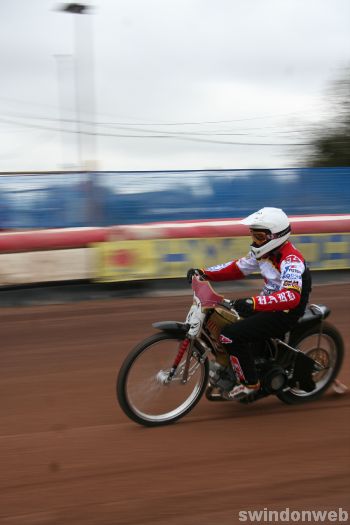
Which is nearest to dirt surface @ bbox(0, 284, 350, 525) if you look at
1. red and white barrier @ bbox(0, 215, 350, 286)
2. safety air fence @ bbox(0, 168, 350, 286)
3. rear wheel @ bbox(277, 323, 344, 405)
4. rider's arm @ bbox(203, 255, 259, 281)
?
rear wheel @ bbox(277, 323, 344, 405)

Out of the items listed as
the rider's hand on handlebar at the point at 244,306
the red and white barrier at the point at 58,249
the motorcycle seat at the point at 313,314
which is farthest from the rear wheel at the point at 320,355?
the red and white barrier at the point at 58,249

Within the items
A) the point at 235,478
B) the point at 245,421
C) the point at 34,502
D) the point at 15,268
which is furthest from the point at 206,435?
the point at 15,268

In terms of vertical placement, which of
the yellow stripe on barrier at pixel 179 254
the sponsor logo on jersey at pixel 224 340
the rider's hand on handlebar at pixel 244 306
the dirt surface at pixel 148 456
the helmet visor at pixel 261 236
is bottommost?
the yellow stripe on barrier at pixel 179 254

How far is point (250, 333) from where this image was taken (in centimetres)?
452

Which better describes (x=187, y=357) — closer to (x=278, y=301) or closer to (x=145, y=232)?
(x=278, y=301)

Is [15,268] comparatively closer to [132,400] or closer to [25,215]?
[25,215]

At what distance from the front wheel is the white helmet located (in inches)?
40.8

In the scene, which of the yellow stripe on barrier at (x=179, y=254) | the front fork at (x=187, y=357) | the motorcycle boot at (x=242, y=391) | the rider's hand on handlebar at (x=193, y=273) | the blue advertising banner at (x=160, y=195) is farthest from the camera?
the blue advertising banner at (x=160, y=195)

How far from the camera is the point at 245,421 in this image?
477cm

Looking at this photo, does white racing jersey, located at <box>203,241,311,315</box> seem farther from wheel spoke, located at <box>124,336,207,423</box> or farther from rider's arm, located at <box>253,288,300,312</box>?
wheel spoke, located at <box>124,336,207,423</box>

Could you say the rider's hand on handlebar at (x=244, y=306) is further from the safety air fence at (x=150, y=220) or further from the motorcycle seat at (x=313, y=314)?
the safety air fence at (x=150, y=220)

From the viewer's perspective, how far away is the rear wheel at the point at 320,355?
16.4 feet

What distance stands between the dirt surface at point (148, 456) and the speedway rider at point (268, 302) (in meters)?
0.49

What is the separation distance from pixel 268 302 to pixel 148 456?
4.83ft
